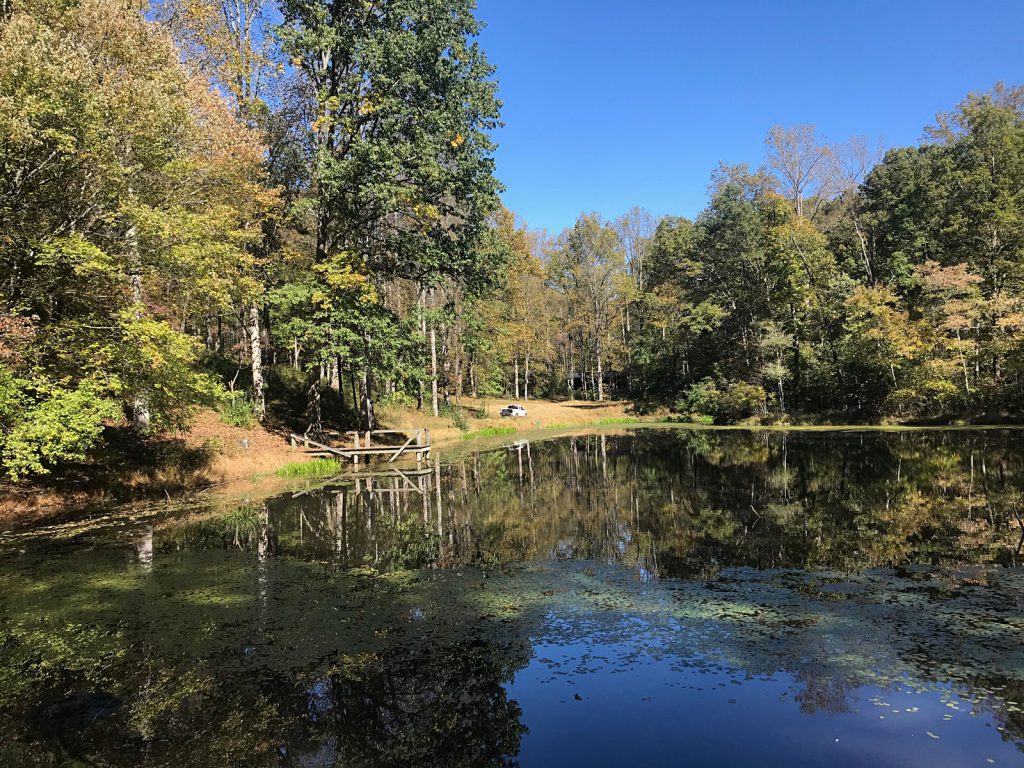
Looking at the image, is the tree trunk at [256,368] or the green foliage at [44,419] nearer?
the green foliage at [44,419]

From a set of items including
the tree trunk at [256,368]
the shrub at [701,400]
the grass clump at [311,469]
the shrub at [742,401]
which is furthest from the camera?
the shrub at [701,400]

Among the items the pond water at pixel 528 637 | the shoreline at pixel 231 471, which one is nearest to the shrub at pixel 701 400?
the shoreline at pixel 231 471

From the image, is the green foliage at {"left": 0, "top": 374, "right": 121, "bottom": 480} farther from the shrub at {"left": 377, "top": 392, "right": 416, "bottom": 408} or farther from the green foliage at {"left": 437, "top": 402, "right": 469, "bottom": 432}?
the green foliage at {"left": 437, "top": 402, "right": 469, "bottom": 432}

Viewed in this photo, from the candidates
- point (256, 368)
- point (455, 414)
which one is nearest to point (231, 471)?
point (256, 368)

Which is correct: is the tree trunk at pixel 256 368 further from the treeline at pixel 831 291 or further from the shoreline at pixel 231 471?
the treeline at pixel 831 291

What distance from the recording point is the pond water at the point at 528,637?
4980 millimetres

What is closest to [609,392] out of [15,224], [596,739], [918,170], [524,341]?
[524,341]

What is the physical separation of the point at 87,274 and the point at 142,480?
21.9ft

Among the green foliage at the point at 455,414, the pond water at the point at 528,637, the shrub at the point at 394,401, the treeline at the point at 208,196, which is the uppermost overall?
the treeline at the point at 208,196

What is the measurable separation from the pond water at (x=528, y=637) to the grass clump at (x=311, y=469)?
24.5 feet

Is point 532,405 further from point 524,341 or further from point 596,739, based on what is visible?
point 596,739

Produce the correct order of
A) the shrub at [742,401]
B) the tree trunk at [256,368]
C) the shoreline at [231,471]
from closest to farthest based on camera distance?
the shoreline at [231,471] < the tree trunk at [256,368] < the shrub at [742,401]

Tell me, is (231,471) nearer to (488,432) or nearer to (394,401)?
(394,401)

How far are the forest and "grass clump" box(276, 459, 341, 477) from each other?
4.08 meters
